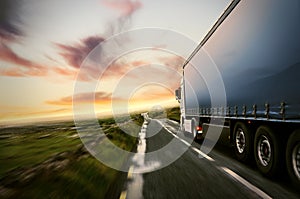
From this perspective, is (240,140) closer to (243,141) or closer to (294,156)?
(243,141)

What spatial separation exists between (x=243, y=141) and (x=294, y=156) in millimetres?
3644

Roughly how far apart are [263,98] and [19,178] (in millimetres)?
6100

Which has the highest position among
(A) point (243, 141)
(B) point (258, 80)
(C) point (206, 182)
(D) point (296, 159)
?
(B) point (258, 80)

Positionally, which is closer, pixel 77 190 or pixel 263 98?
pixel 77 190

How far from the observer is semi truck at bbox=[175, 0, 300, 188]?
7.05 meters

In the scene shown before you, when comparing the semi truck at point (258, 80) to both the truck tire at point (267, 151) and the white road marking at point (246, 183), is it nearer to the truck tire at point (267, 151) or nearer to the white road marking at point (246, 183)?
the truck tire at point (267, 151)

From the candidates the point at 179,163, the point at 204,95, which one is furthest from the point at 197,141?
the point at 179,163

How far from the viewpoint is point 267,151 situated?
8961mm

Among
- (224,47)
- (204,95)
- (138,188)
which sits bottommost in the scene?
(138,188)

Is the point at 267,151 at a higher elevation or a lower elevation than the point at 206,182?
higher

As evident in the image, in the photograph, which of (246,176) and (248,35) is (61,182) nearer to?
(246,176)

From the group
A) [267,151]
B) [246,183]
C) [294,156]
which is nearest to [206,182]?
[246,183]

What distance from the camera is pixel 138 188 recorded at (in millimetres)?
7367

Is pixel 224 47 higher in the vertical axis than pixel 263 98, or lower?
higher
